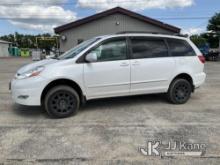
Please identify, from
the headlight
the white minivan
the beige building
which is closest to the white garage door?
the beige building

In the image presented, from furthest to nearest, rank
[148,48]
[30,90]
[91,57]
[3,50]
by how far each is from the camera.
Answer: [3,50]
[148,48]
[91,57]
[30,90]

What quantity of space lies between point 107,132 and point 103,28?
49.6 ft

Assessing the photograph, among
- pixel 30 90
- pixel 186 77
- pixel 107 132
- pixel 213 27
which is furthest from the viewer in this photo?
pixel 213 27

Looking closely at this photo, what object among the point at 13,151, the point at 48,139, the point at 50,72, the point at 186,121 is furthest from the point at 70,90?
the point at 186,121

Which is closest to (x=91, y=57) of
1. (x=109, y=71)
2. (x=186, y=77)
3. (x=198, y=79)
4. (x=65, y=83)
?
(x=109, y=71)

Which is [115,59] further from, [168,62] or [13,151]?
[13,151]

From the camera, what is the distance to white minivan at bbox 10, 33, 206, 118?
5.17 meters

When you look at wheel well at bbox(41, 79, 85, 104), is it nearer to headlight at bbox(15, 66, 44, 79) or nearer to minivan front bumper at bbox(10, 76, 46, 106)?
minivan front bumper at bbox(10, 76, 46, 106)

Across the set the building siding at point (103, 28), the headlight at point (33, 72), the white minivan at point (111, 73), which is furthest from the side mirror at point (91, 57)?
the building siding at point (103, 28)

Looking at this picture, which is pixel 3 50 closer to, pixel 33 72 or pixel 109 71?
pixel 33 72

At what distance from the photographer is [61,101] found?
209 inches

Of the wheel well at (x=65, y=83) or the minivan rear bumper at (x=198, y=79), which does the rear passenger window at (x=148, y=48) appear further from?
the wheel well at (x=65, y=83)

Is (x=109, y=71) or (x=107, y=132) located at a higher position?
(x=109, y=71)

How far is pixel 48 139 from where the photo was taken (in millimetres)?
4160
